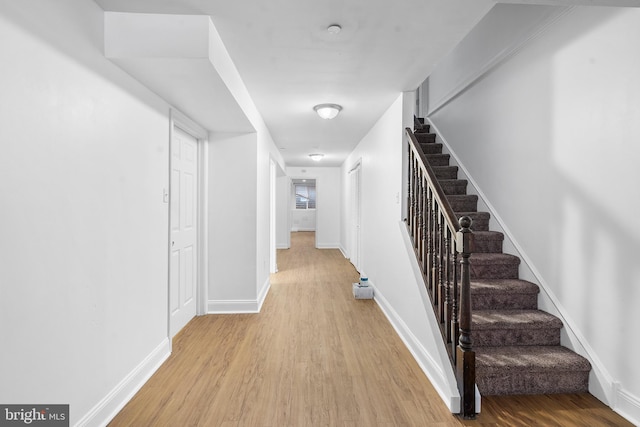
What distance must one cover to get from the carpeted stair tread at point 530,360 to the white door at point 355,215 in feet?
12.3

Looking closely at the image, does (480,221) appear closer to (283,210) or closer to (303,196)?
(283,210)

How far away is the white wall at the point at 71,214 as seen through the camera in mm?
1252

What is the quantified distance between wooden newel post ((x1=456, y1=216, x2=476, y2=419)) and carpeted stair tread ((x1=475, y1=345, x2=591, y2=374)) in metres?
0.24

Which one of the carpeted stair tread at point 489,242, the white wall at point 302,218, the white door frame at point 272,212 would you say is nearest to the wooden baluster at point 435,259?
the carpeted stair tread at point 489,242

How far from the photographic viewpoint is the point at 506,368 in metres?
2.07

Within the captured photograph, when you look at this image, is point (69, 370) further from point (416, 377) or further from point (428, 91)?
point (428, 91)

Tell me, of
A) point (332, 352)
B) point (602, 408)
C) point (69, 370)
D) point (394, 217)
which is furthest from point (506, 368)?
point (69, 370)

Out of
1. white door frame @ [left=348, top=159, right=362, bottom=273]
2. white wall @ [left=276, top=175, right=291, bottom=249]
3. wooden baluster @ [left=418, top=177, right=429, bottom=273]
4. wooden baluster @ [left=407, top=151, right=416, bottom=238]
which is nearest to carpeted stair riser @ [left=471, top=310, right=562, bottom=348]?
wooden baluster @ [left=418, top=177, right=429, bottom=273]

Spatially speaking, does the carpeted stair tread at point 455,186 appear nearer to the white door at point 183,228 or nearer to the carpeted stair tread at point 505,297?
the carpeted stair tread at point 505,297

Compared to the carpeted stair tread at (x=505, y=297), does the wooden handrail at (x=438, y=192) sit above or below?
above

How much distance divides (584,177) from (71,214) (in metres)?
2.99

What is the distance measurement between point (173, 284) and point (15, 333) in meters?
1.77

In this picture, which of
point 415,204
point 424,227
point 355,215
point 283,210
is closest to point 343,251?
point 283,210

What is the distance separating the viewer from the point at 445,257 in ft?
7.29
